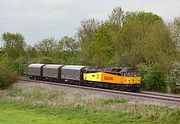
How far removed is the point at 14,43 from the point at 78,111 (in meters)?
76.1

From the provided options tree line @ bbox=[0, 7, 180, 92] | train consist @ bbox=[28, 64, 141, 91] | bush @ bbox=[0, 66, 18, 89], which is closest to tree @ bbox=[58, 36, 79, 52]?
tree line @ bbox=[0, 7, 180, 92]

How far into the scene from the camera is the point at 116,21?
2751 inches

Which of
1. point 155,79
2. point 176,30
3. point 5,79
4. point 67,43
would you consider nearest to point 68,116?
point 155,79

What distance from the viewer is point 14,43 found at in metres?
103

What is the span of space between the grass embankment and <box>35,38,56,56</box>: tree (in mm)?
62659

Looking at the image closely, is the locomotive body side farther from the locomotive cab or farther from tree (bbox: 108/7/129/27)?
the locomotive cab

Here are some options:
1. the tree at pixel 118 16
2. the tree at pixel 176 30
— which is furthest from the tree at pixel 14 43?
the tree at pixel 176 30

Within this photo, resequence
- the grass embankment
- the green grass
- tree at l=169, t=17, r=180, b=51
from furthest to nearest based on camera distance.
Result: 1. tree at l=169, t=17, r=180, b=51
2. the grass embankment
3. the green grass

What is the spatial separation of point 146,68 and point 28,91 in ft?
47.7

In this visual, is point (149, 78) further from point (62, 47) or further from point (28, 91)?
point (62, 47)

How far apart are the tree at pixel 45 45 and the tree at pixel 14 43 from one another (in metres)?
4.06

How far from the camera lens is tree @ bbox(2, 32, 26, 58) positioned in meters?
100

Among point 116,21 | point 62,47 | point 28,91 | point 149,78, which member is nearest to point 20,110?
point 28,91

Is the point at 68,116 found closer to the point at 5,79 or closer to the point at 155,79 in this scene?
the point at 155,79
